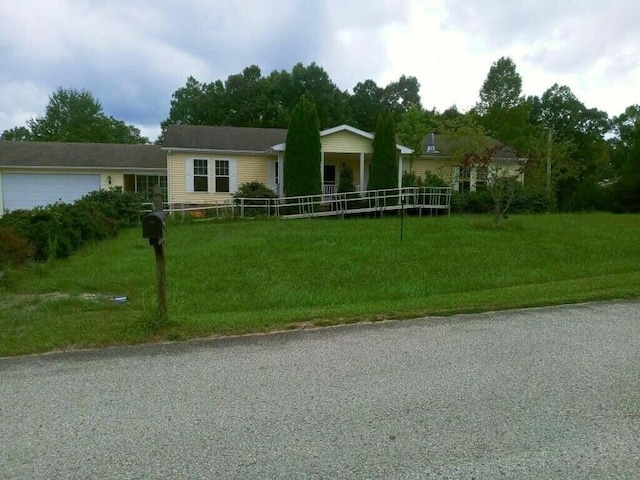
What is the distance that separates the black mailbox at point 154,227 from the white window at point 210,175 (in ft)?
56.5

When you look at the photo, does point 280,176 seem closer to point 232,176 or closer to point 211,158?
point 232,176

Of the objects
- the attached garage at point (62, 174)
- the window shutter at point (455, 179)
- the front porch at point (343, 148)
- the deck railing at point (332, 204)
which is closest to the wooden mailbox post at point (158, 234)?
the deck railing at point (332, 204)

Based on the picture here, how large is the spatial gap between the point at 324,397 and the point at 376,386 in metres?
0.46

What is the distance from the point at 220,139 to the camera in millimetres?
22688

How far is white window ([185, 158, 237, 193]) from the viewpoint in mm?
21328

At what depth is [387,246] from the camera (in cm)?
1105

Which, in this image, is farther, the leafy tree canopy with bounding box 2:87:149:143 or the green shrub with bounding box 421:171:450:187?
the leafy tree canopy with bounding box 2:87:149:143

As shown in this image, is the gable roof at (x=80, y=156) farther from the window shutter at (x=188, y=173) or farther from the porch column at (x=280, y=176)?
the porch column at (x=280, y=176)

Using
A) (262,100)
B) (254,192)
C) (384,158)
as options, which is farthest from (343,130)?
(262,100)

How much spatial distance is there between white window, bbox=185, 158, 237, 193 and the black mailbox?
17.2 meters

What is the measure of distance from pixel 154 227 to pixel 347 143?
17369 millimetres

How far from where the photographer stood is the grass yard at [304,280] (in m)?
5.34

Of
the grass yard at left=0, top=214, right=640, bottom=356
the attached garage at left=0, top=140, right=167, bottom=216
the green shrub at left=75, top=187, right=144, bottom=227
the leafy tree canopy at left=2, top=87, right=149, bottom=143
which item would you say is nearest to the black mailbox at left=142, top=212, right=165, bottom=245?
the grass yard at left=0, top=214, right=640, bottom=356

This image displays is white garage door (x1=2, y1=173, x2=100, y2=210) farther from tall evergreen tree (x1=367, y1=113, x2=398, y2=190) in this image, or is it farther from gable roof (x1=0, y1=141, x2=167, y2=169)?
tall evergreen tree (x1=367, y1=113, x2=398, y2=190)
